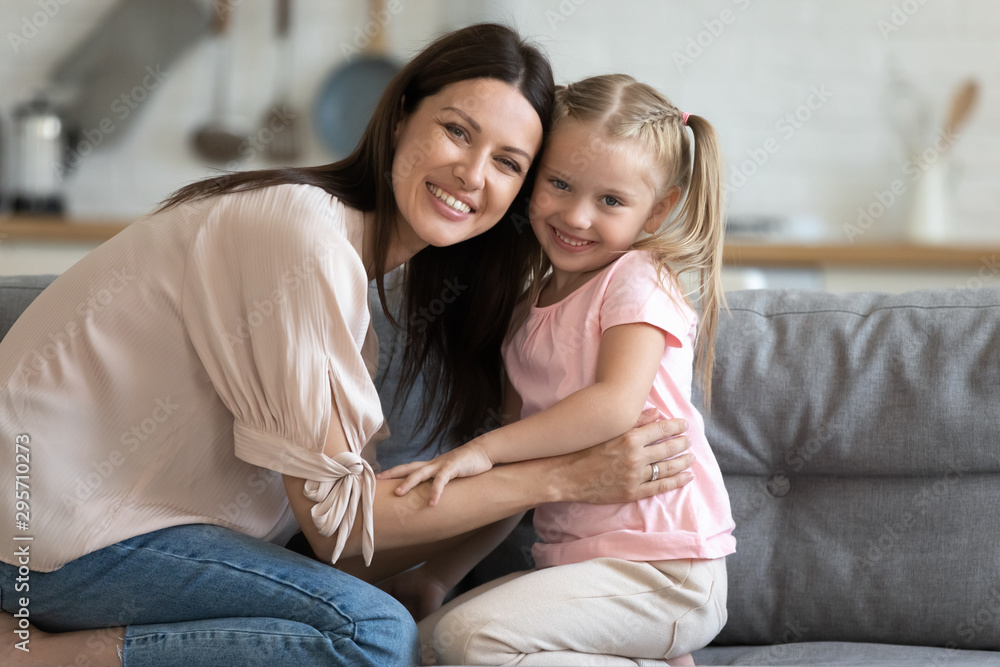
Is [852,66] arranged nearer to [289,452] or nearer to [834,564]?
[834,564]

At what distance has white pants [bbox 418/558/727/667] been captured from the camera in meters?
1.17

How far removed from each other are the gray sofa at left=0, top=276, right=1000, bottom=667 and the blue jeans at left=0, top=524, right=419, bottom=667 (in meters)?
0.41

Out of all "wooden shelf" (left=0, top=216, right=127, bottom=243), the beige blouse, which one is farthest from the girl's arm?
"wooden shelf" (left=0, top=216, right=127, bottom=243)

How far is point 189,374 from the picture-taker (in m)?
1.20

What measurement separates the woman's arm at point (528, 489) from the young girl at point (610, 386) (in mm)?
23

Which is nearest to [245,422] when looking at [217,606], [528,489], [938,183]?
[217,606]

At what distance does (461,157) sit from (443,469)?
457 mm

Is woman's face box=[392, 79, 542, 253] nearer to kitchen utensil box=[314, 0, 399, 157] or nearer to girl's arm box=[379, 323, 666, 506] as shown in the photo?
girl's arm box=[379, 323, 666, 506]

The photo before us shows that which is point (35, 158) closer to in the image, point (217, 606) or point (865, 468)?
point (217, 606)

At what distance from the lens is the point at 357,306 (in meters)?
1.18

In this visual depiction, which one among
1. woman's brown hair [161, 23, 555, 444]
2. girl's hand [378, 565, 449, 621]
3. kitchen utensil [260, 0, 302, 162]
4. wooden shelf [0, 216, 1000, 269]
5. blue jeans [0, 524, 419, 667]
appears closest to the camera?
blue jeans [0, 524, 419, 667]

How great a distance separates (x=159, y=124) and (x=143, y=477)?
227cm

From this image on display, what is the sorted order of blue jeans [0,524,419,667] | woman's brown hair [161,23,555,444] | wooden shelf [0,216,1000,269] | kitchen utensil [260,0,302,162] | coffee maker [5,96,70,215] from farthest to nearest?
kitchen utensil [260,0,302,162]
coffee maker [5,96,70,215]
wooden shelf [0,216,1000,269]
woman's brown hair [161,23,555,444]
blue jeans [0,524,419,667]

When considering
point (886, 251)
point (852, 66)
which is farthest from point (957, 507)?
point (852, 66)
